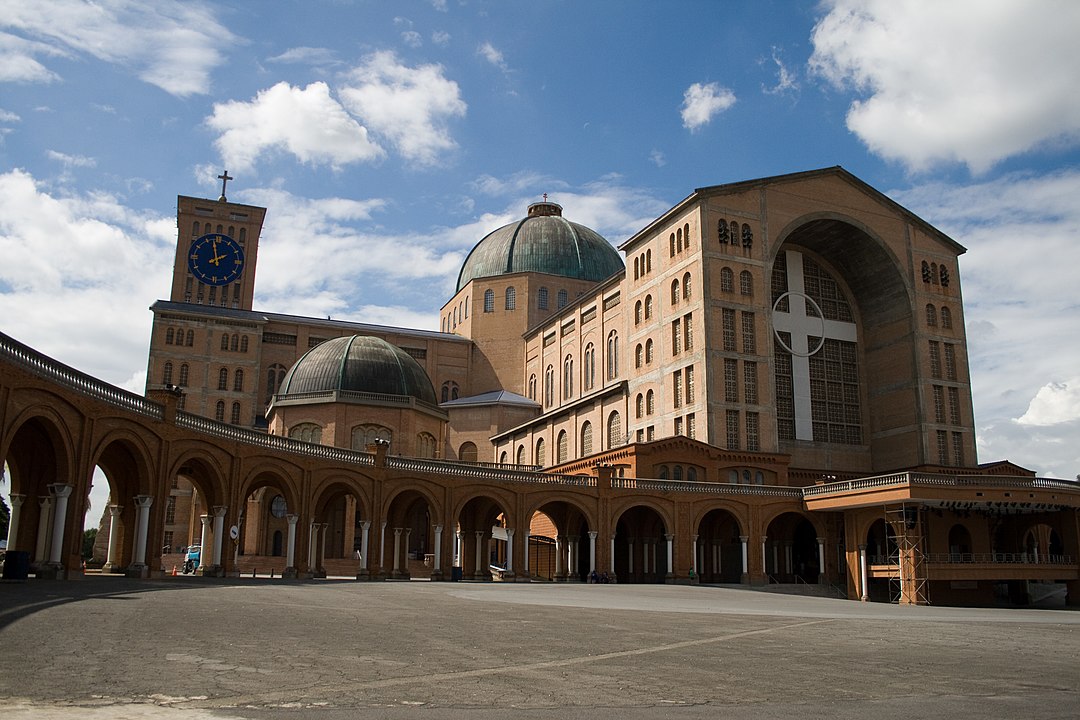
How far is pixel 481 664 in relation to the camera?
13258 millimetres

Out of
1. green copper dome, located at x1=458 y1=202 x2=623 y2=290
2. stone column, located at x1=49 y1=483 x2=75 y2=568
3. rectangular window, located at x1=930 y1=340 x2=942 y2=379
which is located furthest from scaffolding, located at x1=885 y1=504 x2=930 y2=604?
green copper dome, located at x1=458 y1=202 x2=623 y2=290

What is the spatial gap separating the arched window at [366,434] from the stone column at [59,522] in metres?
31.6

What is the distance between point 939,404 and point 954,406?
52.8 inches

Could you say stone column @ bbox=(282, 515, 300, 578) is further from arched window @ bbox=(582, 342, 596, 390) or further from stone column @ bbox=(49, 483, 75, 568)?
arched window @ bbox=(582, 342, 596, 390)

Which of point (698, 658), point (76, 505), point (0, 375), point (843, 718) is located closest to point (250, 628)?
point (698, 658)

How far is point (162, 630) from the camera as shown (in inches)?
601

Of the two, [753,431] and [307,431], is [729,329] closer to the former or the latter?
[753,431]

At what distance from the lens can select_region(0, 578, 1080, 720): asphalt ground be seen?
32.8 ft

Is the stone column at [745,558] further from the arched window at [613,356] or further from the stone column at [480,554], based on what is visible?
the arched window at [613,356]

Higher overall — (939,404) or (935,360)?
(935,360)

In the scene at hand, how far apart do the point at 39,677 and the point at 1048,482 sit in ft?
166

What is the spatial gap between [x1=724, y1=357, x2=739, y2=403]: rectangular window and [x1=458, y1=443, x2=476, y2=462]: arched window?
90.7ft

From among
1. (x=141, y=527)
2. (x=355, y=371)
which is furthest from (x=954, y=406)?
(x=141, y=527)

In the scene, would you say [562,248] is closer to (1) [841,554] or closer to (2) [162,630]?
(1) [841,554]
